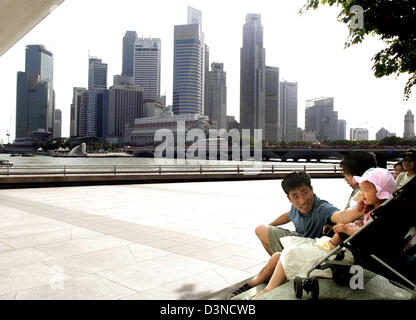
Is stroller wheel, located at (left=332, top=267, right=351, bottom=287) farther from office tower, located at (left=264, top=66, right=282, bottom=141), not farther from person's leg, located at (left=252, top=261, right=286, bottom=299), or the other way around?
office tower, located at (left=264, top=66, right=282, bottom=141)

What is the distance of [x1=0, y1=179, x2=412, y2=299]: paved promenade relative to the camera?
3580mm

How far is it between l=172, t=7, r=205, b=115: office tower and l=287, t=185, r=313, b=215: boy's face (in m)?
160

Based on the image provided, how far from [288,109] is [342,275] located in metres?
164

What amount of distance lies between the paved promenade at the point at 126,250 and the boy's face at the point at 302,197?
1336 millimetres

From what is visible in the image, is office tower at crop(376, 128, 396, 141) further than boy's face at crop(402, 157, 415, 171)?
Yes

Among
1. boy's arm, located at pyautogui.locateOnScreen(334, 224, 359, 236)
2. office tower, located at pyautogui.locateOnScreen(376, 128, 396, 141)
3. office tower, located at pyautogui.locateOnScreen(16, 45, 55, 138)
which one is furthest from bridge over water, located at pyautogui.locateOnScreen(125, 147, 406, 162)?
Result: boy's arm, located at pyautogui.locateOnScreen(334, 224, 359, 236)

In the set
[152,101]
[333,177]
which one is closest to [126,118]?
[152,101]

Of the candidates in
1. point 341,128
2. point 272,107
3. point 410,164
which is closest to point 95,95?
point 272,107

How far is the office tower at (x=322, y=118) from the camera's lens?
12800 cm

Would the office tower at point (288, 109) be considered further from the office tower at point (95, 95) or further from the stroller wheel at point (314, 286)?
the stroller wheel at point (314, 286)

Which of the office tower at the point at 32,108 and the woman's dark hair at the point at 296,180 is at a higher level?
the office tower at the point at 32,108

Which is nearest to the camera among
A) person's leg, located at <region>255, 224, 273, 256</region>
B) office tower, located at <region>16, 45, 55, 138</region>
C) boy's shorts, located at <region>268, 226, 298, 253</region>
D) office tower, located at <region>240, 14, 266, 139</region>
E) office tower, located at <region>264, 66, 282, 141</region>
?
boy's shorts, located at <region>268, 226, 298, 253</region>

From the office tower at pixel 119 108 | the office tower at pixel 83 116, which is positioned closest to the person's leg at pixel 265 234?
the office tower at pixel 119 108

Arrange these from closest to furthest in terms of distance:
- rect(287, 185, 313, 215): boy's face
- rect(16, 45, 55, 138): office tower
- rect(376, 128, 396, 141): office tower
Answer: rect(287, 185, 313, 215): boy's face → rect(16, 45, 55, 138): office tower → rect(376, 128, 396, 141): office tower
